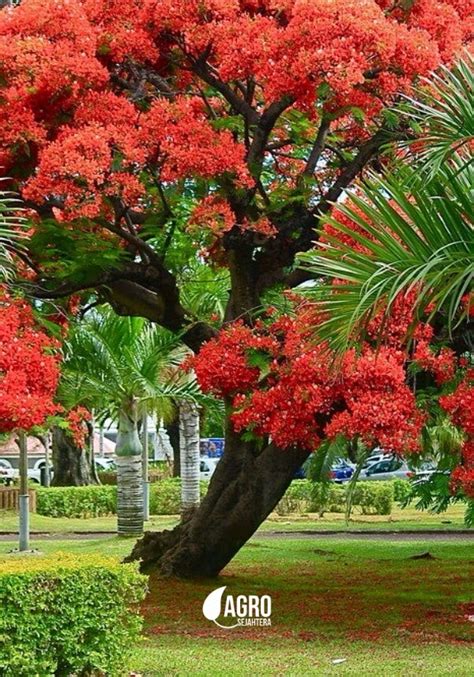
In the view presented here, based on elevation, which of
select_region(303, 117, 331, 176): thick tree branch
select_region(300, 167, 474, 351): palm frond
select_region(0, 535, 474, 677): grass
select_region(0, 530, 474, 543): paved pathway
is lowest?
select_region(0, 535, 474, 677): grass

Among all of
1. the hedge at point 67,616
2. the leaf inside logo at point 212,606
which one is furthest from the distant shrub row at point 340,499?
the hedge at point 67,616

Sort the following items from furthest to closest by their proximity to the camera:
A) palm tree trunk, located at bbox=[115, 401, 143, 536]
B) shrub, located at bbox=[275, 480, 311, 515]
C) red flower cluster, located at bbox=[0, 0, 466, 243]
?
shrub, located at bbox=[275, 480, 311, 515], palm tree trunk, located at bbox=[115, 401, 143, 536], red flower cluster, located at bbox=[0, 0, 466, 243]

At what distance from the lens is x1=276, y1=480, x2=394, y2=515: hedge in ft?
101

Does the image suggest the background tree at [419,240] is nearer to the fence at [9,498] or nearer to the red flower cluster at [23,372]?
the red flower cluster at [23,372]

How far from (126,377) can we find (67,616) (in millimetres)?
13343

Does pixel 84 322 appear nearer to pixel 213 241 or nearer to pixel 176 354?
pixel 176 354

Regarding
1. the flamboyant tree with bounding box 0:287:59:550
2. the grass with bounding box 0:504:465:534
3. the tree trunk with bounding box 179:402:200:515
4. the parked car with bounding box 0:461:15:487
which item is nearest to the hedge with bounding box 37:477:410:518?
the grass with bounding box 0:504:465:534

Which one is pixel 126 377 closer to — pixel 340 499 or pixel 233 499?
pixel 233 499

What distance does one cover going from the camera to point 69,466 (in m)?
34.6

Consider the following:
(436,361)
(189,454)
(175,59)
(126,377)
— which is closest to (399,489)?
(189,454)

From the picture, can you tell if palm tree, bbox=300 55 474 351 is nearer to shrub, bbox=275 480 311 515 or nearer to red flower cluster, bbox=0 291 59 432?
red flower cluster, bbox=0 291 59 432

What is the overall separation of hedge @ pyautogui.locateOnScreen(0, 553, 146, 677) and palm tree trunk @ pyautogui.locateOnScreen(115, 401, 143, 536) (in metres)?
13.1

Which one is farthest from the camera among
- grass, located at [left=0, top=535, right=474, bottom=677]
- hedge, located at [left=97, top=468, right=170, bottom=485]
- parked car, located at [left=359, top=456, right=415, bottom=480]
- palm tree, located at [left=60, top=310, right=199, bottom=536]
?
parked car, located at [left=359, top=456, right=415, bottom=480]

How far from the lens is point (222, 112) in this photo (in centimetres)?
1397
